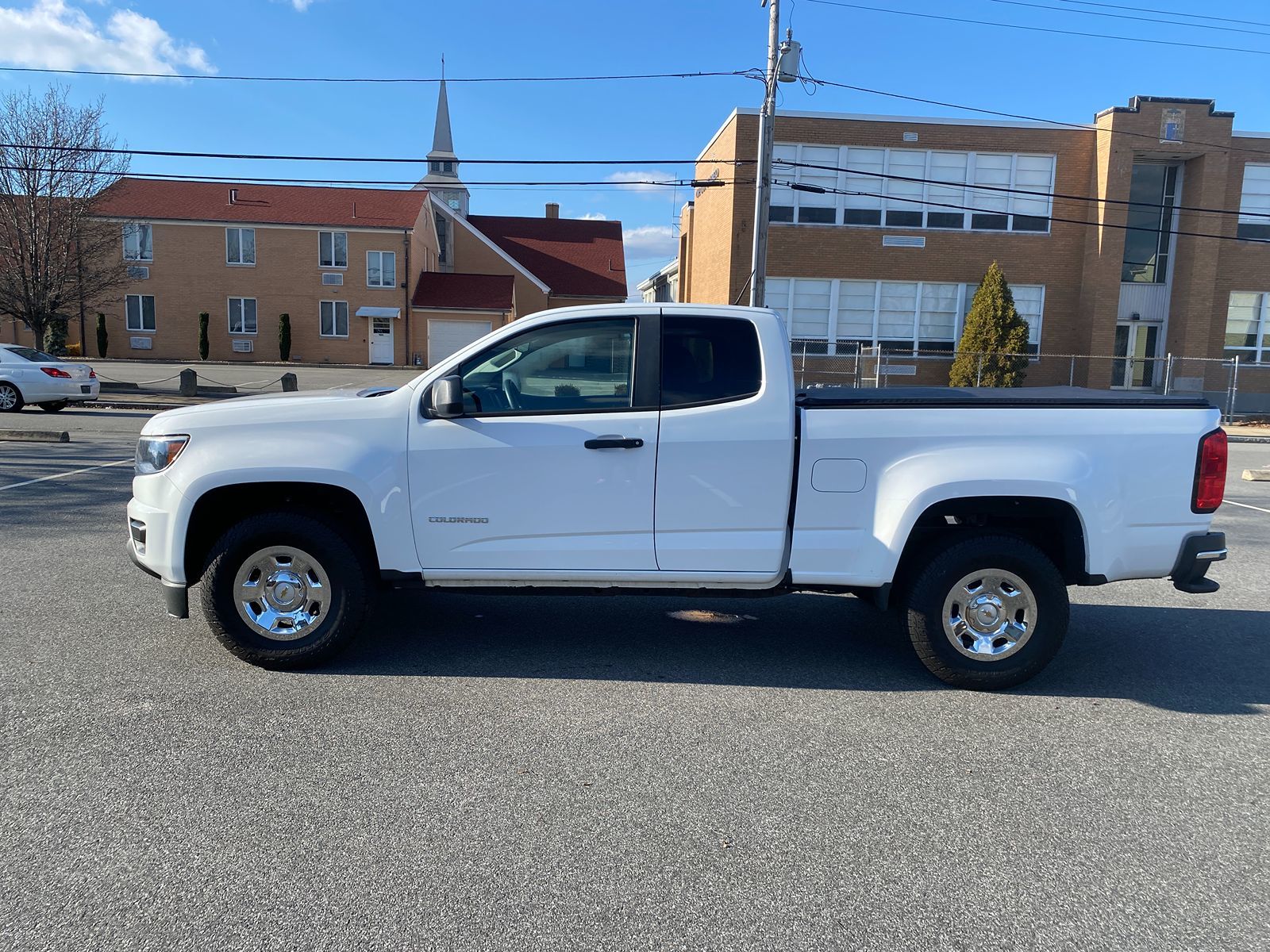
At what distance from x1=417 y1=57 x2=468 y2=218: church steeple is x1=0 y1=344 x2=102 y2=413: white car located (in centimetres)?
3244

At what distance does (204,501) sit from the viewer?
5008mm

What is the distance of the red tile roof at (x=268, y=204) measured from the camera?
42.2 m

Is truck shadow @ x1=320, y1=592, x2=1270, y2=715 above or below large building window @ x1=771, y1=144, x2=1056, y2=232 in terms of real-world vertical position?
below

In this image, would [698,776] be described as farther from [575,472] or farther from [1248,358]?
[1248,358]

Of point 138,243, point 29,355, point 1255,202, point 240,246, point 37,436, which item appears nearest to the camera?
point 37,436

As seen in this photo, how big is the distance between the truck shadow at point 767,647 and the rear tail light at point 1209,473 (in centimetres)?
107

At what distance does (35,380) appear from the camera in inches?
→ 774

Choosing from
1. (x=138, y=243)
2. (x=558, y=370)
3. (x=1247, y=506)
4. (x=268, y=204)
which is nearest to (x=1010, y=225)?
(x=1247, y=506)

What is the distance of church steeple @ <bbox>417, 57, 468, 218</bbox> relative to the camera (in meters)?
57.5

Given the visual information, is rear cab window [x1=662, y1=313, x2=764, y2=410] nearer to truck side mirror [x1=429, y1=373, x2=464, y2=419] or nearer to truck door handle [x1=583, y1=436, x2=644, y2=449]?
truck door handle [x1=583, y1=436, x2=644, y2=449]

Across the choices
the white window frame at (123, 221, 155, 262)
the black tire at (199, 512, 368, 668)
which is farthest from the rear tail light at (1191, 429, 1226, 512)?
the white window frame at (123, 221, 155, 262)

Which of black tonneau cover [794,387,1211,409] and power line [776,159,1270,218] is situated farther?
power line [776,159,1270,218]

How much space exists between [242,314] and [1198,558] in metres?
44.4

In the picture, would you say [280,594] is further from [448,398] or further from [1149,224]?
[1149,224]
